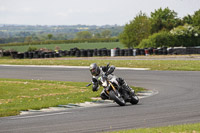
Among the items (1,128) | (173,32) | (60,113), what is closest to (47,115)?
(60,113)

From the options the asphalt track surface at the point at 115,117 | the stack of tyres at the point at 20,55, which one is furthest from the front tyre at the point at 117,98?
the stack of tyres at the point at 20,55

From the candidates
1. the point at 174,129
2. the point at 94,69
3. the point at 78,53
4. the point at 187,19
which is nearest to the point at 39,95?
the point at 94,69

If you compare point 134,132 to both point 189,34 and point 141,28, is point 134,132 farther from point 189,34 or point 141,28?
point 141,28

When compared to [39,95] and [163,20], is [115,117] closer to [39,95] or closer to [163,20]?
[39,95]

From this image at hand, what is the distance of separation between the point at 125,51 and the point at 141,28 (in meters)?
24.8

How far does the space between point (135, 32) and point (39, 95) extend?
59373 mm

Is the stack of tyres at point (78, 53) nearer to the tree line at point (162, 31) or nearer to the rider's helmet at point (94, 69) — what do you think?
the tree line at point (162, 31)

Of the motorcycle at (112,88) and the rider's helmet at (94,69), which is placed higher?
the rider's helmet at (94,69)

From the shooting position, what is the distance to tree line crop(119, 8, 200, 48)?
215ft

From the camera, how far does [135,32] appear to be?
7812cm

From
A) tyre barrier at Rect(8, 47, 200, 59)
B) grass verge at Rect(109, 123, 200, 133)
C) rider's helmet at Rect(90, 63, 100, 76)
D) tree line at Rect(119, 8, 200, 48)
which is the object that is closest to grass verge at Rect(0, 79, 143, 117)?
rider's helmet at Rect(90, 63, 100, 76)

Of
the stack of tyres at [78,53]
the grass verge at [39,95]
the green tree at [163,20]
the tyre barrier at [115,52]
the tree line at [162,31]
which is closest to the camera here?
the grass verge at [39,95]

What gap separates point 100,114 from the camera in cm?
1329

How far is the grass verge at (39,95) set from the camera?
15.9 meters
